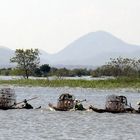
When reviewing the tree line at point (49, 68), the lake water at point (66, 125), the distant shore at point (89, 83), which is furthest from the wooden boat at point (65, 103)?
the tree line at point (49, 68)

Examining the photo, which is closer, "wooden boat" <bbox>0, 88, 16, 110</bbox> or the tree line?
"wooden boat" <bbox>0, 88, 16, 110</bbox>

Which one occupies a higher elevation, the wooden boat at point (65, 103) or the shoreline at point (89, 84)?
the shoreline at point (89, 84)

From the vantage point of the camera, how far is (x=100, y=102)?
60094 millimetres

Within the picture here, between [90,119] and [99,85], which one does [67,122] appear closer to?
[90,119]

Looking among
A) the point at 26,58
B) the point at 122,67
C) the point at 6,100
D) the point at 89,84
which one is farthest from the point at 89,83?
the point at 122,67

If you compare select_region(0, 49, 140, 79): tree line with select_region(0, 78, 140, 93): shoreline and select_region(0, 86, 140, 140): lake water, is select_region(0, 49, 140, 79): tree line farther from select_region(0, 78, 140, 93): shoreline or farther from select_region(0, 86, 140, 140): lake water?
select_region(0, 86, 140, 140): lake water

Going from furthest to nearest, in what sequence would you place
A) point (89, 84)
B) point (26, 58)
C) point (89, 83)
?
point (26, 58) → point (89, 83) → point (89, 84)

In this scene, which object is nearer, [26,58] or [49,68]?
[26,58]

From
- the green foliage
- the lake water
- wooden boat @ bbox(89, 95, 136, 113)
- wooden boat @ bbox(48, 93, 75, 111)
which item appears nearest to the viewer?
the lake water

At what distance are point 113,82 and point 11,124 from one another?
5475 centimetres

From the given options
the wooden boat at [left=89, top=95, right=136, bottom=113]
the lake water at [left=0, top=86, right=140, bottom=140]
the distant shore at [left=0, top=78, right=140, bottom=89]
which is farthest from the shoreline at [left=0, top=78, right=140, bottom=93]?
the lake water at [left=0, top=86, right=140, bottom=140]

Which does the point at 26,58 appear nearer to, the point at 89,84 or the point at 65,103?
the point at 89,84

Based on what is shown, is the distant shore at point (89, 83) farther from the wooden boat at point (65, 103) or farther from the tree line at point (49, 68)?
the wooden boat at point (65, 103)

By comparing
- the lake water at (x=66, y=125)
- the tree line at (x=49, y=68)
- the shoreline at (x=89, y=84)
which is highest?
the tree line at (x=49, y=68)
